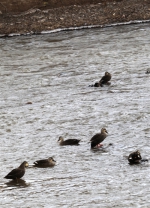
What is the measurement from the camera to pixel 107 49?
109 feet

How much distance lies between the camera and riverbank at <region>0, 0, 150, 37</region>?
129 feet

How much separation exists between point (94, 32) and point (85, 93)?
1265cm

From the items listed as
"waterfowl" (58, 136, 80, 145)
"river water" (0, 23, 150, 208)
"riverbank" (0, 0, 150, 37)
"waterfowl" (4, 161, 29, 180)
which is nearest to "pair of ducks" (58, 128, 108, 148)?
"waterfowl" (58, 136, 80, 145)

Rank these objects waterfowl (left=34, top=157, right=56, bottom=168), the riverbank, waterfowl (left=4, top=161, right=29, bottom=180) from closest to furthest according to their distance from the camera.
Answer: waterfowl (left=4, top=161, right=29, bottom=180), waterfowl (left=34, top=157, right=56, bottom=168), the riverbank

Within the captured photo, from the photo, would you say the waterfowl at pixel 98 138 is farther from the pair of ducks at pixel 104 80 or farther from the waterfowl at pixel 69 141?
the pair of ducks at pixel 104 80

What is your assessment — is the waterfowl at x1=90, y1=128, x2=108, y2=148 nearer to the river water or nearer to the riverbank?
the river water

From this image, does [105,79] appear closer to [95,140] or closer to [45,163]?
[95,140]

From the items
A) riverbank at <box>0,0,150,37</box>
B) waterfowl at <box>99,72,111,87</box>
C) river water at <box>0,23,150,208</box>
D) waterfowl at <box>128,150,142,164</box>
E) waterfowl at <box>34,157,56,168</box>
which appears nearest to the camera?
river water at <box>0,23,150,208</box>

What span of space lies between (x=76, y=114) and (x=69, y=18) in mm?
17831

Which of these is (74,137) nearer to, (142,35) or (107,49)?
(107,49)

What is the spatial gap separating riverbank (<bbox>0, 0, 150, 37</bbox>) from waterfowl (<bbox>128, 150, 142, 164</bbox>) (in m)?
22.9

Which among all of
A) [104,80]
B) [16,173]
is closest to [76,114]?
[104,80]

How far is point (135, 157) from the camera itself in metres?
16.8

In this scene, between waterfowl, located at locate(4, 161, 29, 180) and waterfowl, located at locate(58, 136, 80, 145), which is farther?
waterfowl, located at locate(58, 136, 80, 145)
